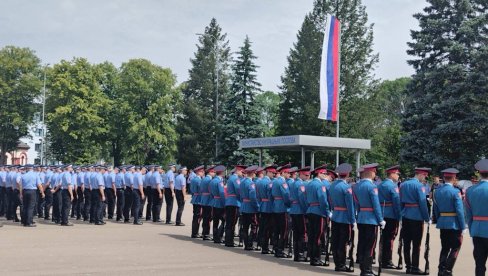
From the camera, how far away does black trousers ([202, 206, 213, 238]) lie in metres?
16.4

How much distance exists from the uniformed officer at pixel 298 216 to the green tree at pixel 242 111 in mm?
29814

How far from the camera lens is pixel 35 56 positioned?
67.8m

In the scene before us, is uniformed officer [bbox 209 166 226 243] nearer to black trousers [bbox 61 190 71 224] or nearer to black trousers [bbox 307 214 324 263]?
black trousers [bbox 307 214 324 263]

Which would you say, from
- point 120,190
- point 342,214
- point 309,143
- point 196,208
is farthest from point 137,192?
point 342,214

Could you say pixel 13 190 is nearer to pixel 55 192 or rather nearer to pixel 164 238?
pixel 55 192

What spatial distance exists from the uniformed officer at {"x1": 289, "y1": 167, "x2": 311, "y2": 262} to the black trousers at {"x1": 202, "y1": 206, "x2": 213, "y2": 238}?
3.87 meters

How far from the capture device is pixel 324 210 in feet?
40.0

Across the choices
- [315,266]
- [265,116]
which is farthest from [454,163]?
[265,116]

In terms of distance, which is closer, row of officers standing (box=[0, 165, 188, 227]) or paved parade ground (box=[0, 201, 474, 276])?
paved parade ground (box=[0, 201, 474, 276])

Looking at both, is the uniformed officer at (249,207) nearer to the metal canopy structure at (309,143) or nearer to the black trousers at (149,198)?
the metal canopy structure at (309,143)

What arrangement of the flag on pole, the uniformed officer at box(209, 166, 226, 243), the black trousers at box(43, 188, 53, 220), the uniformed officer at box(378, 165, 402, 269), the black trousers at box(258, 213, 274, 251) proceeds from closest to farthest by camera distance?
1. the uniformed officer at box(378, 165, 402, 269)
2. the black trousers at box(258, 213, 274, 251)
3. the uniformed officer at box(209, 166, 226, 243)
4. the black trousers at box(43, 188, 53, 220)
5. the flag on pole

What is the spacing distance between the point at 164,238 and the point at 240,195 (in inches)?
113

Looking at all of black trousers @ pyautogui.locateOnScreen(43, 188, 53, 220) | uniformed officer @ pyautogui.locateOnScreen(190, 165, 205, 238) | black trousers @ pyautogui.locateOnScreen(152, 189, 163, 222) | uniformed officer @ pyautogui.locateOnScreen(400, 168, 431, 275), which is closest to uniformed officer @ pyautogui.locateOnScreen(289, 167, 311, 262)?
uniformed officer @ pyautogui.locateOnScreen(400, 168, 431, 275)

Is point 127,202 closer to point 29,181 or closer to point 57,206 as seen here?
point 57,206
